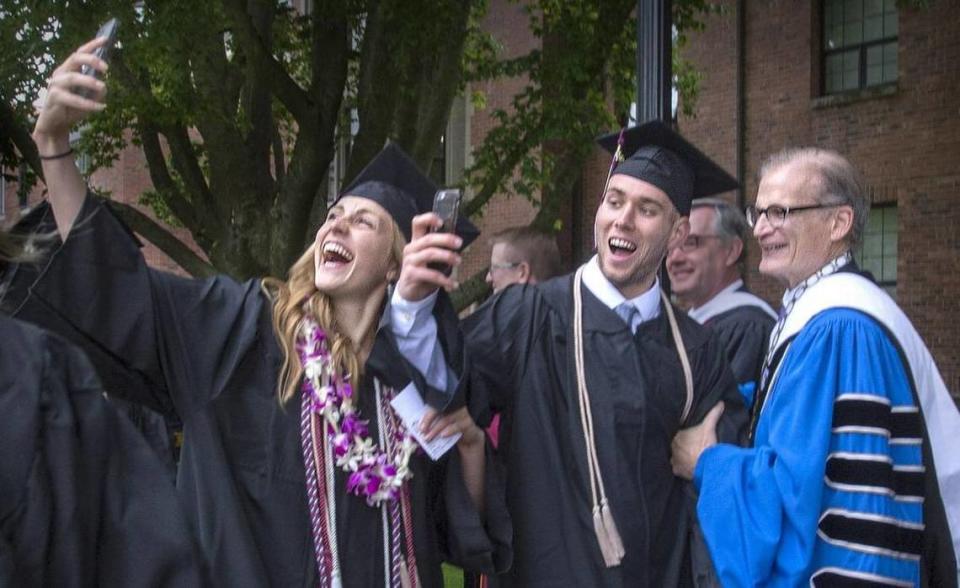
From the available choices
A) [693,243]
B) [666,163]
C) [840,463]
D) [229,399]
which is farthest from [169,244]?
[840,463]

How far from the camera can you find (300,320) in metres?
2.96

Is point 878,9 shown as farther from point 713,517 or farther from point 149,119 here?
point 713,517

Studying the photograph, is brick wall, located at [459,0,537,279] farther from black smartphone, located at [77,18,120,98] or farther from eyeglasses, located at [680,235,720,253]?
black smartphone, located at [77,18,120,98]

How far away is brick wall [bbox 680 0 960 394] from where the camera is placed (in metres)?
13.5

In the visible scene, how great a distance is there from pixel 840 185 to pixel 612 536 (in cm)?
129

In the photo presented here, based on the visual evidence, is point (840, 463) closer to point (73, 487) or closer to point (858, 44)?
point (73, 487)

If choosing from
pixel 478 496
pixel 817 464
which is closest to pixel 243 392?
pixel 478 496

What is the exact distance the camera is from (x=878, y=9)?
580 inches

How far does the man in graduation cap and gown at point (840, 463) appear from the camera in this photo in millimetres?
2947

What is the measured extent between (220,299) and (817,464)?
5.39 feet

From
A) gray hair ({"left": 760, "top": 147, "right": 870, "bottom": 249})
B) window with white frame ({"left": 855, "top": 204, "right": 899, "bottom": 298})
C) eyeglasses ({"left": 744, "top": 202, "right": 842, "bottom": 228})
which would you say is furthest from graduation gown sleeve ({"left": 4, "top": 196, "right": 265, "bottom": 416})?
window with white frame ({"left": 855, "top": 204, "right": 899, "bottom": 298})

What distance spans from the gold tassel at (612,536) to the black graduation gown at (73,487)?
155 centimetres

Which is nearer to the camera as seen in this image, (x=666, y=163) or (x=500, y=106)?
(x=666, y=163)

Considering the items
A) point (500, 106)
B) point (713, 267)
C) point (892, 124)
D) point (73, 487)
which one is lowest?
point (73, 487)
